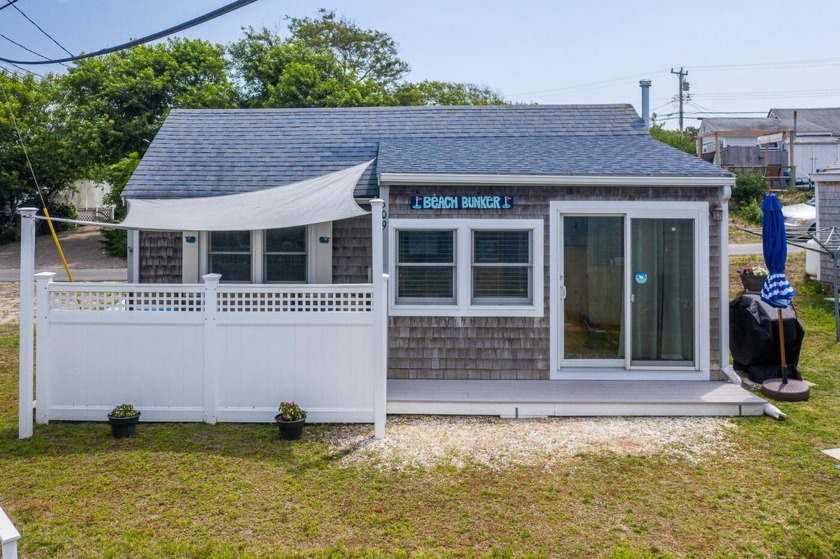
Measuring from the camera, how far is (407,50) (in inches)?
1320

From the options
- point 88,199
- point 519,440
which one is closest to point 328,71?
point 88,199

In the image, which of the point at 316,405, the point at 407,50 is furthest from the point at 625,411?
the point at 407,50

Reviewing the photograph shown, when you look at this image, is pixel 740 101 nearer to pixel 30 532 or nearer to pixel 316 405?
pixel 316 405

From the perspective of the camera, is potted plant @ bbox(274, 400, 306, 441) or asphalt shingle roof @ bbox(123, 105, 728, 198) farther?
asphalt shingle roof @ bbox(123, 105, 728, 198)

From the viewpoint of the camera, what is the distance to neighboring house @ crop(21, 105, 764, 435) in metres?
5.98

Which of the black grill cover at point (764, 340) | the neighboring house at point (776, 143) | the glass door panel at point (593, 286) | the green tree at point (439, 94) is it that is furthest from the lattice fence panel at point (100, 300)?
the green tree at point (439, 94)

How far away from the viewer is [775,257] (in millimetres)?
6910

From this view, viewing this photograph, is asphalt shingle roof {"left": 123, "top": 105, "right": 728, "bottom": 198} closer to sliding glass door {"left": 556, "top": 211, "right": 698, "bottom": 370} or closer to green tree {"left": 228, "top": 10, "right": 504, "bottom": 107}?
sliding glass door {"left": 556, "top": 211, "right": 698, "bottom": 370}

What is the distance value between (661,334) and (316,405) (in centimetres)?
426

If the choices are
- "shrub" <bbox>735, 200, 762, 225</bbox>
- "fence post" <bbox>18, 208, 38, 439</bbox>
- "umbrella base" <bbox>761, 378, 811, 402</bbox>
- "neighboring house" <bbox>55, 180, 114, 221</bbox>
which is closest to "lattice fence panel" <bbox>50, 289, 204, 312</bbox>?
"fence post" <bbox>18, 208, 38, 439</bbox>

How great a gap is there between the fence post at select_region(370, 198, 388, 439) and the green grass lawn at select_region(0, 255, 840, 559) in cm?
56

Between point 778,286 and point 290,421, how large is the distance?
222 inches

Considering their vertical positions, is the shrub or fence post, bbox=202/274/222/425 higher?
the shrub

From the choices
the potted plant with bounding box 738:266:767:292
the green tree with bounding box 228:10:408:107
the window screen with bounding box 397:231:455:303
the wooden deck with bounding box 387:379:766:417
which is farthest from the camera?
the green tree with bounding box 228:10:408:107
